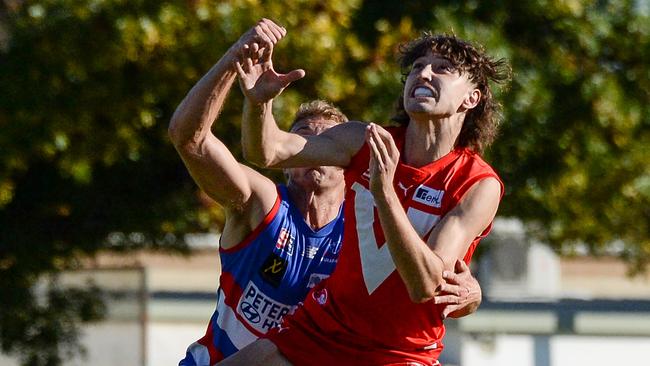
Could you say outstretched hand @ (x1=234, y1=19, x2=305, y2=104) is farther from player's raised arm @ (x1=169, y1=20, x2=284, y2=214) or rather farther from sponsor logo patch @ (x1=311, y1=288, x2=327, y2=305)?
sponsor logo patch @ (x1=311, y1=288, x2=327, y2=305)

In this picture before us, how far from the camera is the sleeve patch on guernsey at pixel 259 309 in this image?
5547 millimetres

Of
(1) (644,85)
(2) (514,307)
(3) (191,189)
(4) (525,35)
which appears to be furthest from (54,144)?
(2) (514,307)

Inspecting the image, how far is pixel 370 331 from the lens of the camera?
498 cm

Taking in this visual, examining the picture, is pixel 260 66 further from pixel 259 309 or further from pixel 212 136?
pixel 259 309

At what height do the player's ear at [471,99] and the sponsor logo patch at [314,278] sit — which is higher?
the player's ear at [471,99]

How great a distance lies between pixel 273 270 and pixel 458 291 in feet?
3.04

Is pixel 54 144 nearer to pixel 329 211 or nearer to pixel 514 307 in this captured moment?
pixel 329 211

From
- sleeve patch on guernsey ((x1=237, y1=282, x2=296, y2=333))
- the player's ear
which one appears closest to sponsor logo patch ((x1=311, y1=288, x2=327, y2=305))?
sleeve patch on guernsey ((x1=237, y1=282, x2=296, y2=333))

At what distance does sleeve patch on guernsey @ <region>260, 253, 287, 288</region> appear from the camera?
557 centimetres

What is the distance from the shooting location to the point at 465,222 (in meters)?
4.91

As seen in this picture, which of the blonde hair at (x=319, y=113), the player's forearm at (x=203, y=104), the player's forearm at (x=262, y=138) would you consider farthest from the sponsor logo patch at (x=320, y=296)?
the blonde hair at (x=319, y=113)

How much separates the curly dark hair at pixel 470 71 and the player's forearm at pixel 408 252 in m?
0.70

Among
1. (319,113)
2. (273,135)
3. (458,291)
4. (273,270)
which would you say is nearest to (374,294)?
(458,291)

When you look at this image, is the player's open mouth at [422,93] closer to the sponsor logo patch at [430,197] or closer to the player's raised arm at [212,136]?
the sponsor logo patch at [430,197]
